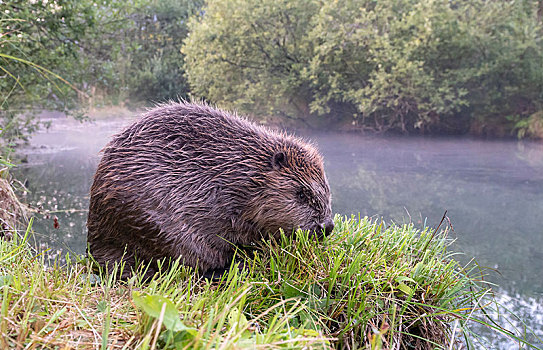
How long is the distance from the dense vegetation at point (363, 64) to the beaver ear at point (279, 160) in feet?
23.9

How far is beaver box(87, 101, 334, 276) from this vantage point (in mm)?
2354

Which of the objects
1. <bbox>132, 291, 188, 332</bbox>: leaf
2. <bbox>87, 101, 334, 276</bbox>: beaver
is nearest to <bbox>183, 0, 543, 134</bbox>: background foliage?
<bbox>87, 101, 334, 276</bbox>: beaver

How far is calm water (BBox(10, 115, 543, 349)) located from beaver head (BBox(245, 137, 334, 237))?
2.12 ft

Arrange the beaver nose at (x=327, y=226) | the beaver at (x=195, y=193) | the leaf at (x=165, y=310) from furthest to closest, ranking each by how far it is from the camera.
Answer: the beaver nose at (x=327, y=226) < the beaver at (x=195, y=193) < the leaf at (x=165, y=310)

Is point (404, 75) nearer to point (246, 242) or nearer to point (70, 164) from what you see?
point (70, 164)

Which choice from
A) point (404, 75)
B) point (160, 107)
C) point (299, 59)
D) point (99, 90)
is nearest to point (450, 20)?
point (404, 75)

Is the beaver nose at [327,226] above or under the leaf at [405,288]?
above

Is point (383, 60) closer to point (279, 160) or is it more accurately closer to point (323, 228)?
point (279, 160)

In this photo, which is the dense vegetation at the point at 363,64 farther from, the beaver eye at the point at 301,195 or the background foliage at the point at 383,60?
the beaver eye at the point at 301,195

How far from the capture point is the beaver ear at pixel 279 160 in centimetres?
251

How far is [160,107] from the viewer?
2721mm

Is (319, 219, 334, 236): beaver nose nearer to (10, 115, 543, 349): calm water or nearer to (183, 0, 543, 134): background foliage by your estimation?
(10, 115, 543, 349): calm water

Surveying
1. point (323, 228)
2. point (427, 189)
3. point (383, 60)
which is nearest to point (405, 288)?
point (323, 228)

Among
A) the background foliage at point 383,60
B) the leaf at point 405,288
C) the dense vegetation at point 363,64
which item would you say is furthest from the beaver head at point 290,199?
the background foliage at point 383,60
